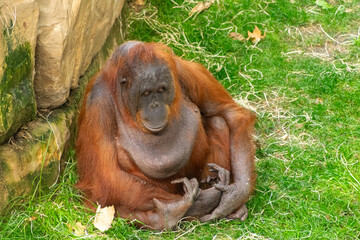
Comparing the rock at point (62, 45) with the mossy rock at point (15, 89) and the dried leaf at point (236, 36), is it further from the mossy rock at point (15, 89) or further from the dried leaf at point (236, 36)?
the dried leaf at point (236, 36)

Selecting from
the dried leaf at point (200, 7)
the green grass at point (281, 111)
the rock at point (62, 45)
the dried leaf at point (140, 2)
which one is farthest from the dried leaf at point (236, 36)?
the rock at point (62, 45)

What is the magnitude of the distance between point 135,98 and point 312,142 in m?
1.60

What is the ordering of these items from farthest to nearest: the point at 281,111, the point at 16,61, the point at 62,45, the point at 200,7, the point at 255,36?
the point at 200,7 < the point at 255,36 < the point at 281,111 < the point at 62,45 < the point at 16,61

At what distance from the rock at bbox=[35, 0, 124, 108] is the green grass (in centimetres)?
55

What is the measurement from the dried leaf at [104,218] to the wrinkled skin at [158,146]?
6 cm

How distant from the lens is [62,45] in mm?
3740

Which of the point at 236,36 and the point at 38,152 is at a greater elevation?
the point at 38,152

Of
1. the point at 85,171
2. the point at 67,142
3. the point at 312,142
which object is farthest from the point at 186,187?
the point at 312,142

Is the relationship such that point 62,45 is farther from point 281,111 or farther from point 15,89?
point 281,111

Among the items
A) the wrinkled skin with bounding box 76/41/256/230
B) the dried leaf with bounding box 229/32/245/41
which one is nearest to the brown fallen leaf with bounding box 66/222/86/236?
the wrinkled skin with bounding box 76/41/256/230

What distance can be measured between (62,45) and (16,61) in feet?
1.15

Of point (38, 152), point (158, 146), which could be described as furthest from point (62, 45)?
point (158, 146)

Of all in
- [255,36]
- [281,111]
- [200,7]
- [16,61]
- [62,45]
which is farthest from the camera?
[200,7]

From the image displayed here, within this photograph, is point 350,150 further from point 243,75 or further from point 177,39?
point 177,39
